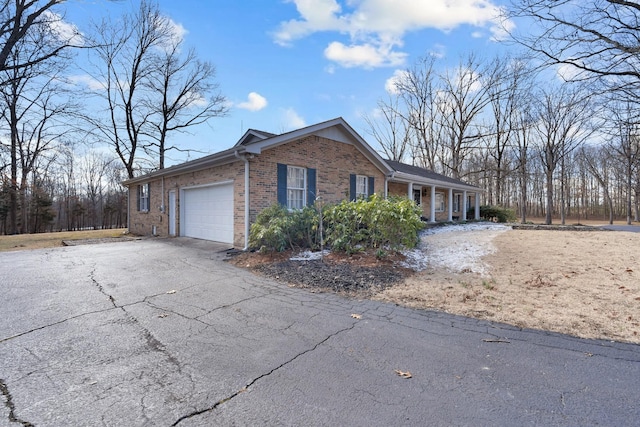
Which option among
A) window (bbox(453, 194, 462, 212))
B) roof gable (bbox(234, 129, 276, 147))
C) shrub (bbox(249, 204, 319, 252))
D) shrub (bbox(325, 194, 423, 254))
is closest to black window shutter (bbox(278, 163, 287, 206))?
shrub (bbox(249, 204, 319, 252))

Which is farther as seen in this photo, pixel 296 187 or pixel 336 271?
pixel 296 187

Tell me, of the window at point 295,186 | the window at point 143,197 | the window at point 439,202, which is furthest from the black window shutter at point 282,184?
the window at point 439,202

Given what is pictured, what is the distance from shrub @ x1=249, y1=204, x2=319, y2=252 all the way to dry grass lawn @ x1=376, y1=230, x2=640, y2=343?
3.27 m

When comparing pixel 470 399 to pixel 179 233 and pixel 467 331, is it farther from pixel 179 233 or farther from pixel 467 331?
pixel 179 233

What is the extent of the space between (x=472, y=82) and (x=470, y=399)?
3177cm

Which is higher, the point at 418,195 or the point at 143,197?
the point at 418,195

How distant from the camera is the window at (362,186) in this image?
42.6 feet

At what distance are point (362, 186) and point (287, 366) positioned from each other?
36.7ft

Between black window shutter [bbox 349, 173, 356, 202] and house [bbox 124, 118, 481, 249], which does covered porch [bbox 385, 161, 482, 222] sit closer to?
house [bbox 124, 118, 481, 249]

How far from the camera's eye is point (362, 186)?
13.3m

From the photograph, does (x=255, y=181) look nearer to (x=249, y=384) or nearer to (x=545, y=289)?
(x=249, y=384)

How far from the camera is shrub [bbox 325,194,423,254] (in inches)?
268

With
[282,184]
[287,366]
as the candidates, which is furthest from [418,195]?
[287,366]

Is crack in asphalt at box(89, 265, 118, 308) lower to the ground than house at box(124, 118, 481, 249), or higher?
lower
